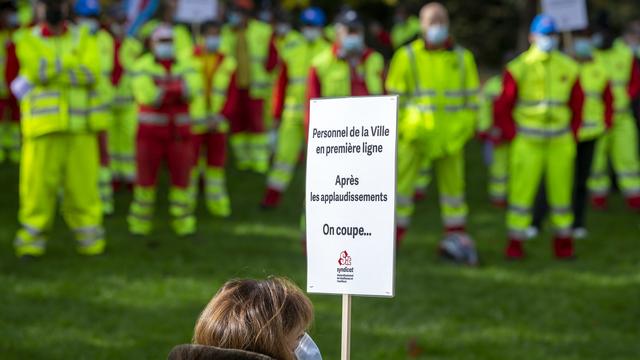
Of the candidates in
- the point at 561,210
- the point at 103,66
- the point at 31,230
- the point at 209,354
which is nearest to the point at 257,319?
the point at 209,354

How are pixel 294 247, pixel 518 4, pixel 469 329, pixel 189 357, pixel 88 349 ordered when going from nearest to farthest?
pixel 189 357 → pixel 88 349 → pixel 469 329 → pixel 294 247 → pixel 518 4

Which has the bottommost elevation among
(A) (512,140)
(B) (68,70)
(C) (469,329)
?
(C) (469,329)

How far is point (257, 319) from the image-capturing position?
10.8 ft

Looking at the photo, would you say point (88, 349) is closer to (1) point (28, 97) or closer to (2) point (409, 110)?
(1) point (28, 97)

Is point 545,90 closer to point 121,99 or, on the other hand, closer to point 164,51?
point 164,51

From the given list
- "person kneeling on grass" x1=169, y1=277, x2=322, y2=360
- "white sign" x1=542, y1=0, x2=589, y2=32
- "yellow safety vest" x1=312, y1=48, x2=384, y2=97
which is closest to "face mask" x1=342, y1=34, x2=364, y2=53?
"yellow safety vest" x1=312, y1=48, x2=384, y2=97

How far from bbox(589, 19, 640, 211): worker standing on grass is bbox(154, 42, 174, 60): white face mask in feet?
17.6

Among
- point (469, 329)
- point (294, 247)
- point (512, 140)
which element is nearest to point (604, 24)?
point (512, 140)

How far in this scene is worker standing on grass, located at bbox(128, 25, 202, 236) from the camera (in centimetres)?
1112

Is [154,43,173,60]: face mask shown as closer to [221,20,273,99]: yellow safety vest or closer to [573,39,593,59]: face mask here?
[573,39,593,59]: face mask

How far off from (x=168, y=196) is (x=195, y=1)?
2.50 metres

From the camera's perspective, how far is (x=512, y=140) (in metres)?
10.7

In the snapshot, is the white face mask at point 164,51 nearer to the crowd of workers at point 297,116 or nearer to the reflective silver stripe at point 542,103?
the crowd of workers at point 297,116

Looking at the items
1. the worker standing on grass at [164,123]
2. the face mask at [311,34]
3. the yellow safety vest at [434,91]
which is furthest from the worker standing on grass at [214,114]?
the yellow safety vest at [434,91]
